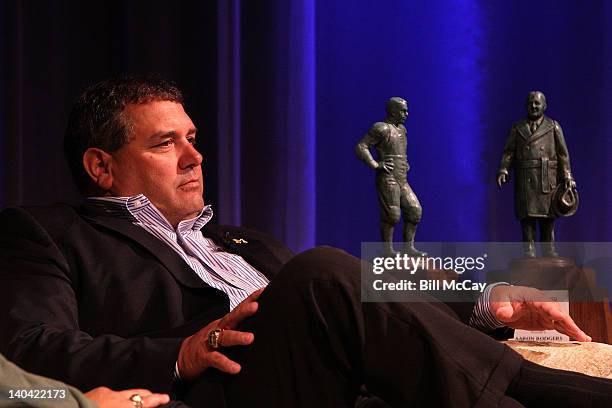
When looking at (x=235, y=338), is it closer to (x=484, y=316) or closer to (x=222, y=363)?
(x=222, y=363)

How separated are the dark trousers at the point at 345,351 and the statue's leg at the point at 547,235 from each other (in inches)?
61.4

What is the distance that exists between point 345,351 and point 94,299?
0.51 meters

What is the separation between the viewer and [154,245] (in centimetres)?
153

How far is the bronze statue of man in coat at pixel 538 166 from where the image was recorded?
2.59 meters

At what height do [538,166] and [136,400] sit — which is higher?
[538,166]

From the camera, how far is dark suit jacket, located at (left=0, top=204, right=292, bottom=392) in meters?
1.21

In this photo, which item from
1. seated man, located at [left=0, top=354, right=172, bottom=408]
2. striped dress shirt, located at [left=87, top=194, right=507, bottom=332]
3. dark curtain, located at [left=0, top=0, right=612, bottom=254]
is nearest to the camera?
seated man, located at [left=0, top=354, right=172, bottom=408]

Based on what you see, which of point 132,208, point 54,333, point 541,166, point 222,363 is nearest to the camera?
point 222,363

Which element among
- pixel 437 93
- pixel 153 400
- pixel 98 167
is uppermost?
pixel 437 93

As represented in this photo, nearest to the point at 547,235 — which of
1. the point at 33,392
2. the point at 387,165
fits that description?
the point at 387,165

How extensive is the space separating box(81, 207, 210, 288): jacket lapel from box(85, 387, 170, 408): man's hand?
0.43 meters

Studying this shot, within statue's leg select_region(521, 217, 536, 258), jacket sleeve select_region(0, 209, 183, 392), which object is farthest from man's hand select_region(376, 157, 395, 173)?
jacket sleeve select_region(0, 209, 183, 392)

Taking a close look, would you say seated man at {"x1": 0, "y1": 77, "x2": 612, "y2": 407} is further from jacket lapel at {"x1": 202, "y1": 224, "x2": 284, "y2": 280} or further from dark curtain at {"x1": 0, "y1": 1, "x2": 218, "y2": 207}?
dark curtain at {"x1": 0, "y1": 1, "x2": 218, "y2": 207}

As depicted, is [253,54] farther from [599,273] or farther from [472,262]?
[599,273]
